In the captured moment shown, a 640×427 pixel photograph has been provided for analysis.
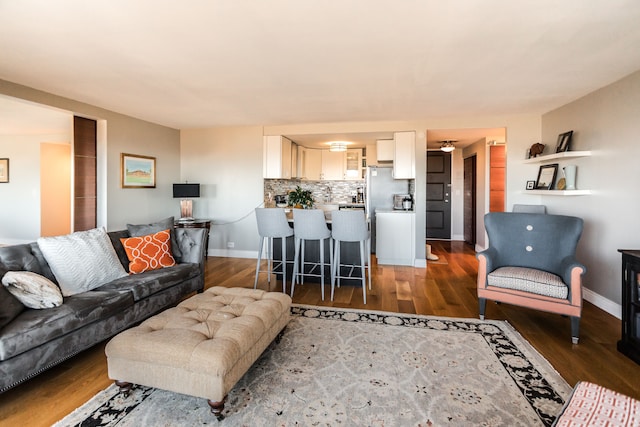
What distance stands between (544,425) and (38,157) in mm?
9091

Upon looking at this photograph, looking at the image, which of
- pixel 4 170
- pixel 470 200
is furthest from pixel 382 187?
pixel 4 170

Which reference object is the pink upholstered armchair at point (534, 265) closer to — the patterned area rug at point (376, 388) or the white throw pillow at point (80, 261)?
the patterned area rug at point (376, 388)

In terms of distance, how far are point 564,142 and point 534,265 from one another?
1.75 meters

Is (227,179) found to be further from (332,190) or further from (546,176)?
(546,176)

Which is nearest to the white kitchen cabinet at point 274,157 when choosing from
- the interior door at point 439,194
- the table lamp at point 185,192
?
the table lamp at point 185,192

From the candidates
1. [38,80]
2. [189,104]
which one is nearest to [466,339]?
[189,104]

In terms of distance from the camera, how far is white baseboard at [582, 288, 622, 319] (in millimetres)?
3111

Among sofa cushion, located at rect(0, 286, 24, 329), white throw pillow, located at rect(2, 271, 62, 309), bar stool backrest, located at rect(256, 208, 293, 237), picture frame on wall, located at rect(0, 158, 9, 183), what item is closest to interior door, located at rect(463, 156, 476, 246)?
bar stool backrest, located at rect(256, 208, 293, 237)

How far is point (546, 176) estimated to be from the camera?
13.9 feet

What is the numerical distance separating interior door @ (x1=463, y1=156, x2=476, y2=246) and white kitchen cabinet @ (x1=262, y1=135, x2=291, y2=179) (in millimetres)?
4050

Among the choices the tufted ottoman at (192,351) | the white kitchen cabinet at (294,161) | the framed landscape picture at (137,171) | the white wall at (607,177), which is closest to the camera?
the tufted ottoman at (192,351)

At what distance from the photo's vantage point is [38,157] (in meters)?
6.79

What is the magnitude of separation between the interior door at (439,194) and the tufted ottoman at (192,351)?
6.54 metres

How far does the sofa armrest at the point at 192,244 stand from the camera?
11.3 feet
